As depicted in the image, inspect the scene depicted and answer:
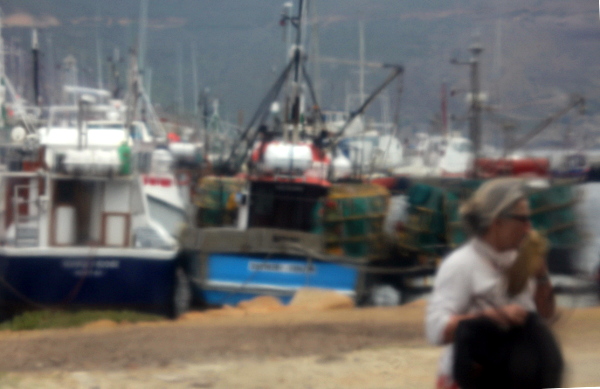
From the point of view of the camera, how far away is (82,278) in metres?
8.74

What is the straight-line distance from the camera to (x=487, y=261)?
2439mm

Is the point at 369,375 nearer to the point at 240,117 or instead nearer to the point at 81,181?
the point at 81,181

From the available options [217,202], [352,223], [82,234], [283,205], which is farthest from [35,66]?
[352,223]

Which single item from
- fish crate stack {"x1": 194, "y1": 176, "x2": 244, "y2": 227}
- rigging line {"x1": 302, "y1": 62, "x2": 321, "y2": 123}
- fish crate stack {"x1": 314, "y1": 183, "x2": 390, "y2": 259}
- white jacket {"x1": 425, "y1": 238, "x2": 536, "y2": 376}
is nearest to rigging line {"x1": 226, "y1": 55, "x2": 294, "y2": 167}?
rigging line {"x1": 302, "y1": 62, "x2": 321, "y2": 123}

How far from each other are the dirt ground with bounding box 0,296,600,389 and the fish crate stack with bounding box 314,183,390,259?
185 cm

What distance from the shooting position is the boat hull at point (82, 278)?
865 centimetres

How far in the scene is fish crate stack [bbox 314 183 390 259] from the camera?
9.61 metres

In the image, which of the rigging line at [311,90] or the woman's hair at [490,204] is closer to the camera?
the woman's hair at [490,204]

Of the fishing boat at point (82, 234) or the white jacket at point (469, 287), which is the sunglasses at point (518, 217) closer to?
the white jacket at point (469, 287)

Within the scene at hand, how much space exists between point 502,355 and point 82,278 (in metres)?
7.11

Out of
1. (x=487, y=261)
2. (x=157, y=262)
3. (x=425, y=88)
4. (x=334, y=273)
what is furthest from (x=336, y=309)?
(x=487, y=261)

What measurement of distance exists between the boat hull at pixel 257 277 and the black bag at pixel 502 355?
6.65m

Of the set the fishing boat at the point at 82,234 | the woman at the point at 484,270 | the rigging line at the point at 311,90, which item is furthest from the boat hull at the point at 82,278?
the woman at the point at 484,270

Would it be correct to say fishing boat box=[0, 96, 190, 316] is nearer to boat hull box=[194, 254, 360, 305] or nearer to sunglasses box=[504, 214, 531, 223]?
boat hull box=[194, 254, 360, 305]
